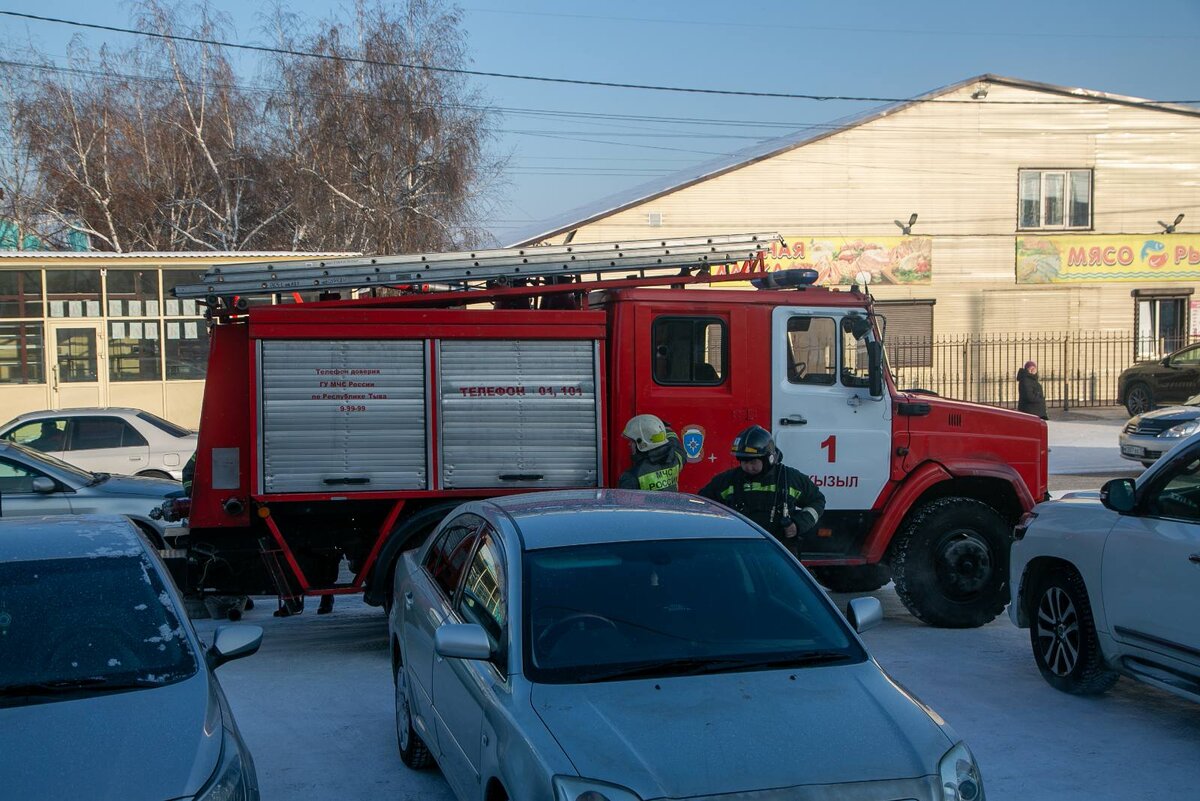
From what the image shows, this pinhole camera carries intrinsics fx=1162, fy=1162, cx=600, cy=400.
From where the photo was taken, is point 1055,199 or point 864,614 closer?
point 864,614

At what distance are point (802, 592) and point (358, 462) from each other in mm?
4098

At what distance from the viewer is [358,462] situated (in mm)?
7938

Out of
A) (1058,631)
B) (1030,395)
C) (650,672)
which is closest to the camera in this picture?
(650,672)

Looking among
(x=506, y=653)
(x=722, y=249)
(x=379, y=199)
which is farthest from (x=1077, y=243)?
(x=506, y=653)

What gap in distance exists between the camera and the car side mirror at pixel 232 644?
4.68 m

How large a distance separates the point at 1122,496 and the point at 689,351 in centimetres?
322

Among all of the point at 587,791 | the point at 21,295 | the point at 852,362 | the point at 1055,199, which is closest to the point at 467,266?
the point at 852,362

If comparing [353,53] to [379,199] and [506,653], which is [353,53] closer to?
[379,199]

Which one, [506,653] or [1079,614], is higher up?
[506,653]

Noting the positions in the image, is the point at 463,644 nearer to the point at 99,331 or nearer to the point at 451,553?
the point at 451,553

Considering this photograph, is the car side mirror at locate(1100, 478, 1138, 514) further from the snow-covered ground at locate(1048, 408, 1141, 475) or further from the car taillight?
the snow-covered ground at locate(1048, 408, 1141, 475)

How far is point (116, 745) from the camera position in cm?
375

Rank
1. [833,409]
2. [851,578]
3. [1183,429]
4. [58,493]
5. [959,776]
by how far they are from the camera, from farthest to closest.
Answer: [1183,429] < [58,493] < [851,578] < [833,409] < [959,776]

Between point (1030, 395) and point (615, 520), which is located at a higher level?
point (615, 520)
